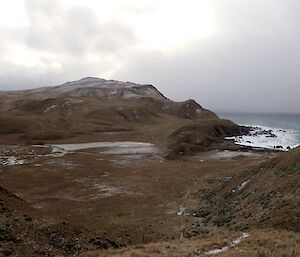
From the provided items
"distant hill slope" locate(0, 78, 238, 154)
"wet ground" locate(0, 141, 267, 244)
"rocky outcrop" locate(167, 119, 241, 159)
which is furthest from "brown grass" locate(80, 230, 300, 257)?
"distant hill slope" locate(0, 78, 238, 154)

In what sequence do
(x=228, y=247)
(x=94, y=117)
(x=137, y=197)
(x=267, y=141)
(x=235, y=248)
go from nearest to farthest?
(x=235, y=248) → (x=228, y=247) → (x=137, y=197) → (x=267, y=141) → (x=94, y=117)

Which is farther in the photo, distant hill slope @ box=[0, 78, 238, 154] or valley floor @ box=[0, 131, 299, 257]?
distant hill slope @ box=[0, 78, 238, 154]

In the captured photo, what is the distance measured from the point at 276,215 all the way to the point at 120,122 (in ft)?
415

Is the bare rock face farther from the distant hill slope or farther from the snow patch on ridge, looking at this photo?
the snow patch on ridge

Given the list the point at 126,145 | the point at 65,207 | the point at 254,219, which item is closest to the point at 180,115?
the point at 126,145

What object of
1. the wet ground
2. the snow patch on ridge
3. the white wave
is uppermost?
the white wave

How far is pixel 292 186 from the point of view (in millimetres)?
33969

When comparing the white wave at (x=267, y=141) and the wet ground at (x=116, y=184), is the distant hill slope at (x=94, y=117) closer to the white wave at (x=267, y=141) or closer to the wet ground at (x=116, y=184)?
the white wave at (x=267, y=141)

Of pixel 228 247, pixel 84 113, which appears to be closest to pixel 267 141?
pixel 84 113

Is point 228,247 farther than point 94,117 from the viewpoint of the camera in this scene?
No

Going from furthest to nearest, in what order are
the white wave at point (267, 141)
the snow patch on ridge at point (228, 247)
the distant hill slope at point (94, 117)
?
the distant hill slope at point (94, 117) < the white wave at point (267, 141) < the snow patch on ridge at point (228, 247)

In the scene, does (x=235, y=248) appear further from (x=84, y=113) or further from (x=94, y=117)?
(x=84, y=113)

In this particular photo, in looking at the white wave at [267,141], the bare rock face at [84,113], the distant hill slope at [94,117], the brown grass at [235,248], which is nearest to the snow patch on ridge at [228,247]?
the brown grass at [235,248]

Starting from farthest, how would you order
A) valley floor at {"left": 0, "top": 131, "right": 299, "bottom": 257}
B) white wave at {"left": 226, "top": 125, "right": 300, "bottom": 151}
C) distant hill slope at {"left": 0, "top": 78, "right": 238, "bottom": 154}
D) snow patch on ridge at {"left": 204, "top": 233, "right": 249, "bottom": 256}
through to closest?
distant hill slope at {"left": 0, "top": 78, "right": 238, "bottom": 154}
white wave at {"left": 226, "top": 125, "right": 300, "bottom": 151}
valley floor at {"left": 0, "top": 131, "right": 299, "bottom": 257}
snow patch on ridge at {"left": 204, "top": 233, "right": 249, "bottom": 256}
